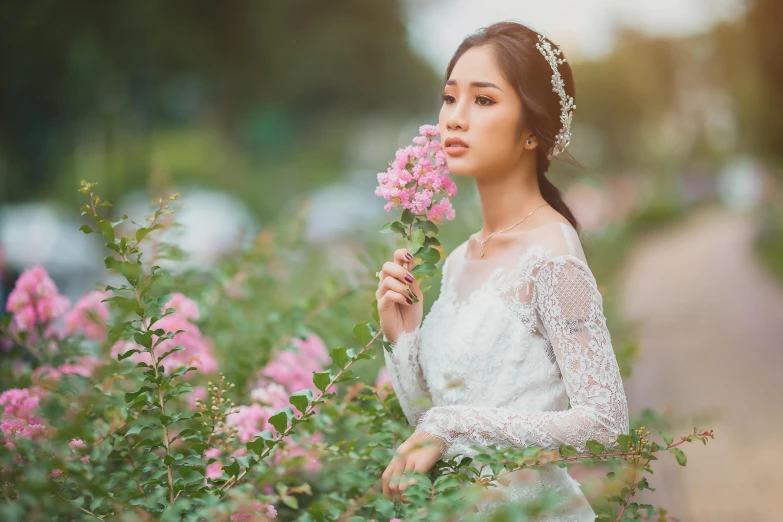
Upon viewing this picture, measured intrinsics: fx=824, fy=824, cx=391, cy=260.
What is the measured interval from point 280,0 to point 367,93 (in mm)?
11254

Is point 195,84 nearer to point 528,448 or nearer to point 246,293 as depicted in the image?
point 246,293

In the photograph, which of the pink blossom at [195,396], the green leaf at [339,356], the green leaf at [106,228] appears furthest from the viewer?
the pink blossom at [195,396]

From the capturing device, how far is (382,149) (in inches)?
1866

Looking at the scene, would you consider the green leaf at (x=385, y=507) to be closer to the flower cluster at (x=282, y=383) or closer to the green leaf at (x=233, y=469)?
the green leaf at (x=233, y=469)

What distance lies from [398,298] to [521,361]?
1.11 ft

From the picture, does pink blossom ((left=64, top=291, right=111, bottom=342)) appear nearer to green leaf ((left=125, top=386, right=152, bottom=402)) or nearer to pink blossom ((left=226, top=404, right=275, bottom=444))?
pink blossom ((left=226, top=404, right=275, bottom=444))

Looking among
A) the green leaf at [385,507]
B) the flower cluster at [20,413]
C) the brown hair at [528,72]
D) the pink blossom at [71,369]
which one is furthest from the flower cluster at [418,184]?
the pink blossom at [71,369]

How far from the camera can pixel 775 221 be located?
2123cm

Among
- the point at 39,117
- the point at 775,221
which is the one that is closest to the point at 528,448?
the point at 39,117

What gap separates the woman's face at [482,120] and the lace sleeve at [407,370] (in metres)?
0.46

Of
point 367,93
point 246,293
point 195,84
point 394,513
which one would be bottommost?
point 394,513

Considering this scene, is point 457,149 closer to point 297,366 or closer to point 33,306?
point 297,366

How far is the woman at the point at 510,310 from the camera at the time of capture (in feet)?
6.19

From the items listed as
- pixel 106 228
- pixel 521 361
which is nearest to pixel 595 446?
pixel 521 361
